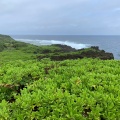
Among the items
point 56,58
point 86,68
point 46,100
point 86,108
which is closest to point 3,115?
point 46,100

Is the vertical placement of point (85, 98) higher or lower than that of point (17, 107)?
higher

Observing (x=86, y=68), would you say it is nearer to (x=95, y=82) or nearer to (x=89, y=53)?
(x=95, y=82)

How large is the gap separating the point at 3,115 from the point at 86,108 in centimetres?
136

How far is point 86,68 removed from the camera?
657 centimetres

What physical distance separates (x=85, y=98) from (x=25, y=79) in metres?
2.40

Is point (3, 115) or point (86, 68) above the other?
point (86, 68)

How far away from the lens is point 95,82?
4824 mm

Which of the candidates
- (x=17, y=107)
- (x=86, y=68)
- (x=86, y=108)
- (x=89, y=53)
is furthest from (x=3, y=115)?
(x=89, y=53)

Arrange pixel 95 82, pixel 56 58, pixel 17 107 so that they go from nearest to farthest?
pixel 17 107
pixel 95 82
pixel 56 58

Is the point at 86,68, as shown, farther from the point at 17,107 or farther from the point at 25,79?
the point at 17,107

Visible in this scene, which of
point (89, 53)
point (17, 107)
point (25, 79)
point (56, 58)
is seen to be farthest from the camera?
point (89, 53)

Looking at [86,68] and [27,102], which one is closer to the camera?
[27,102]

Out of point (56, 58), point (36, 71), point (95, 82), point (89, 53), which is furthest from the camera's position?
point (89, 53)

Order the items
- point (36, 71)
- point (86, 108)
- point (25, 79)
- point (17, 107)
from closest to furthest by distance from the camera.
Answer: point (86, 108) < point (17, 107) < point (25, 79) < point (36, 71)
